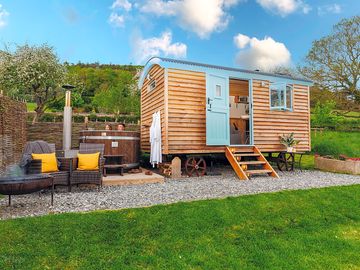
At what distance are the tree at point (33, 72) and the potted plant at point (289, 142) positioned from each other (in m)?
14.0

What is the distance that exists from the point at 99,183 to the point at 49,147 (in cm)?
158

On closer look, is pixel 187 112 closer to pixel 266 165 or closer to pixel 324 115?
pixel 266 165

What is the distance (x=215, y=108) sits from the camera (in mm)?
8406

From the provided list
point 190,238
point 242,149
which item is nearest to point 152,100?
point 242,149

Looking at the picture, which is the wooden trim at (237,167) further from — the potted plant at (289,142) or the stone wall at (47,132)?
the stone wall at (47,132)

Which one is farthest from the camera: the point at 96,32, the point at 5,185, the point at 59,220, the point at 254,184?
the point at 96,32

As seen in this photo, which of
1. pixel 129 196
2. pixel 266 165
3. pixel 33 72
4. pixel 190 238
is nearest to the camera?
pixel 190 238

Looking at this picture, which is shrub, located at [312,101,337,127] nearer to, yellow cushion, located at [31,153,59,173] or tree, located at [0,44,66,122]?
yellow cushion, located at [31,153,59,173]

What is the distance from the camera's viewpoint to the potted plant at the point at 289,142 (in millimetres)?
9370

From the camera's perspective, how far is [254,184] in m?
6.70

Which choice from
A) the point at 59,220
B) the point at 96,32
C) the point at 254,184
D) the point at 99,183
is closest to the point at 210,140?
the point at 254,184

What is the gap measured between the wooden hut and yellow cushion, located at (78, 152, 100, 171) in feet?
7.54

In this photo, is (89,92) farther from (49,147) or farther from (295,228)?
(295,228)

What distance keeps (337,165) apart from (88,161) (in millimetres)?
8836
